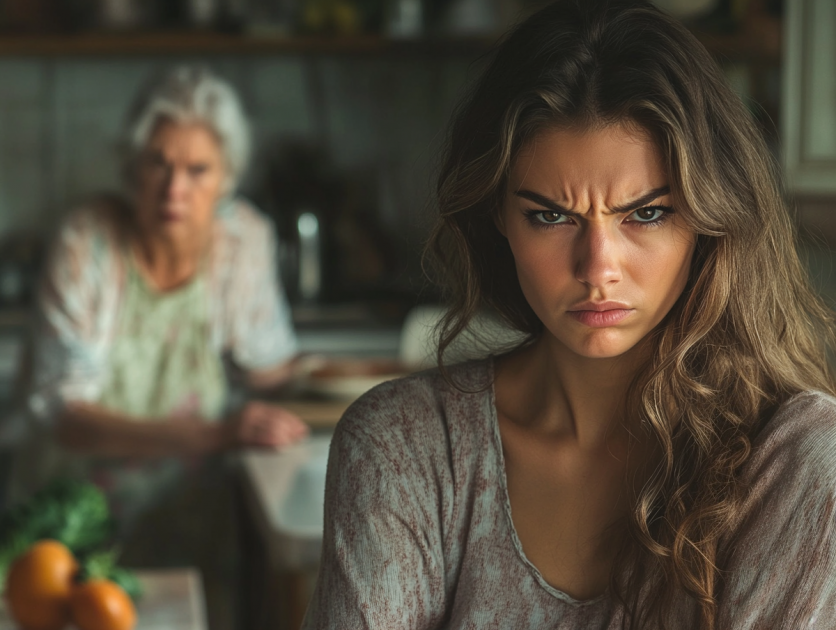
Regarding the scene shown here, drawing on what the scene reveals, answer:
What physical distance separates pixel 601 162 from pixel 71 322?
177 cm

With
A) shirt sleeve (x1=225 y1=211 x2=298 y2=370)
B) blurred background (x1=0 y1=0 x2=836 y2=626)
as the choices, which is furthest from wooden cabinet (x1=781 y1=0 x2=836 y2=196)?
shirt sleeve (x1=225 y1=211 x2=298 y2=370)

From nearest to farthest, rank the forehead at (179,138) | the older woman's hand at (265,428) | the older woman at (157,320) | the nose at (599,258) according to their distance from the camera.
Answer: the nose at (599,258)
the older woman's hand at (265,428)
the older woman at (157,320)
the forehead at (179,138)

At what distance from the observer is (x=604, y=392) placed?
106 cm

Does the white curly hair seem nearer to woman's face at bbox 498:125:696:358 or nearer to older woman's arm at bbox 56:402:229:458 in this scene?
older woman's arm at bbox 56:402:229:458

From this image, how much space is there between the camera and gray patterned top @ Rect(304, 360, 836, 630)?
2.99 feet

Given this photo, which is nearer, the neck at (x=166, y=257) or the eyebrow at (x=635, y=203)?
the eyebrow at (x=635, y=203)

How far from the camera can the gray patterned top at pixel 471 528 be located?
91 centimetres

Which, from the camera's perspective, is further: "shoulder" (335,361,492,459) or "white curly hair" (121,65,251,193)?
"white curly hair" (121,65,251,193)

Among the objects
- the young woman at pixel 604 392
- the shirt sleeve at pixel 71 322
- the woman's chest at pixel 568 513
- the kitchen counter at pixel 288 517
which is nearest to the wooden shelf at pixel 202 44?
the shirt sleeve at pixel 71 322

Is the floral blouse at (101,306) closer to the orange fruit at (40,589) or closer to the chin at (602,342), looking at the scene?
the orange fruit at (40,589)

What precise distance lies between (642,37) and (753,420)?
0.36 m

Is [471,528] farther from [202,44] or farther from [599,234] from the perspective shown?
[202,44]

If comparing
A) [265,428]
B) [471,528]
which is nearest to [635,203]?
[471,528]

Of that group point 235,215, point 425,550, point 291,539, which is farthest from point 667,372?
point 235,215
